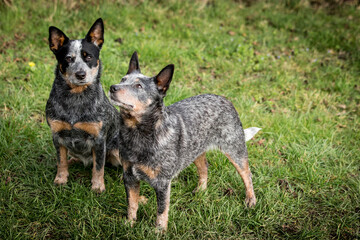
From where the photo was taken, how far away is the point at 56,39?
3.45 meters

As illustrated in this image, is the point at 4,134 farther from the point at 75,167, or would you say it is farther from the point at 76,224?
the point at 76,224

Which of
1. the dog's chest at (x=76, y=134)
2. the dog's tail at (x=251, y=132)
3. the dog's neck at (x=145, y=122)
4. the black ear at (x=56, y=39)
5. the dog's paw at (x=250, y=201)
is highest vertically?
the black ear at (x=56, y=39)

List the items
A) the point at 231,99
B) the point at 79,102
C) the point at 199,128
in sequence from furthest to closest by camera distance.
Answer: the point at 231,99, the point at 79,102, the point at 199,128

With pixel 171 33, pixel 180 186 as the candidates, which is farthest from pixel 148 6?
pixel 180 186

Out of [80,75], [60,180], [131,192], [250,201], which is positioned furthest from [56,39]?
[250,201]

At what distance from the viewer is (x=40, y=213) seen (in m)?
3.33

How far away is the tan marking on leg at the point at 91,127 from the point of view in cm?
343

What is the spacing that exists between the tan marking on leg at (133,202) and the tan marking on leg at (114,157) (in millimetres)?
751

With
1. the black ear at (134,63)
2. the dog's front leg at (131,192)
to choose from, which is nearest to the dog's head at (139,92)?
the black ear at (134,63)

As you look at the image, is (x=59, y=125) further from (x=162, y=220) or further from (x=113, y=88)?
(x=162, y=220)

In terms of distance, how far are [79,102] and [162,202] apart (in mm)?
1421

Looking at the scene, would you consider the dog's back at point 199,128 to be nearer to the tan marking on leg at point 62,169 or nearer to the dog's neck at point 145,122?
the dog's neck at point 145,122

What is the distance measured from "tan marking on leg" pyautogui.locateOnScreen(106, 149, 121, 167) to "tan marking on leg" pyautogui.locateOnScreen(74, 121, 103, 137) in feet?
1.42

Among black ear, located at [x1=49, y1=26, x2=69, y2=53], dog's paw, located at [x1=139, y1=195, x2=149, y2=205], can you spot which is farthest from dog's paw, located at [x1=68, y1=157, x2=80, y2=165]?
black ear, located at [x1=49, y1=26, x2=69, y2=53]
